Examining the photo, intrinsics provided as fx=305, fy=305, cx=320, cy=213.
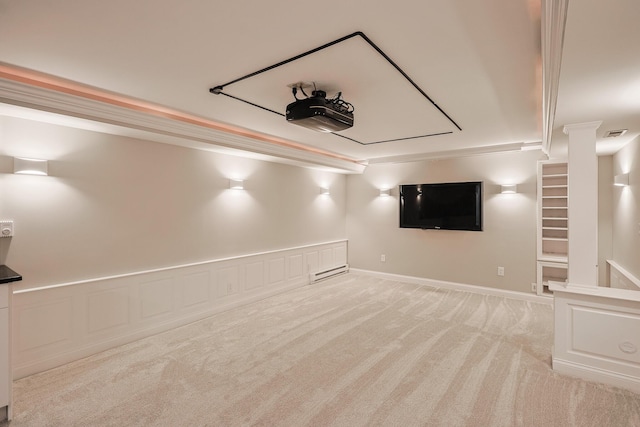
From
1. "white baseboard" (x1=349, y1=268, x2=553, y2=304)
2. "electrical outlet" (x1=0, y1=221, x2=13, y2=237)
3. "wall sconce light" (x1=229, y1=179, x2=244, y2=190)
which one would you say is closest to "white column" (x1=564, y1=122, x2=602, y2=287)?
"white baseboard" (x1=349, y1=268, x2=553, y2=304)

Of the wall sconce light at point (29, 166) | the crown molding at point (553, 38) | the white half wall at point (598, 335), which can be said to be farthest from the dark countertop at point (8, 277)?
the white half wall at point (598, 335)

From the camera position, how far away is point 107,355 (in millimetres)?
3148

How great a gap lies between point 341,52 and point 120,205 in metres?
2.91

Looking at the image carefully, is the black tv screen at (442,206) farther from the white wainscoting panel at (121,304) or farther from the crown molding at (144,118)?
the white wainscoting panel at (121,304)

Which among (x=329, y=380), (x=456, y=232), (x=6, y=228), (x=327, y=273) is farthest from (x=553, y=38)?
(x=327, y=273)

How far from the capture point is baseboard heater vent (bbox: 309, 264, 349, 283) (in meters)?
6.06

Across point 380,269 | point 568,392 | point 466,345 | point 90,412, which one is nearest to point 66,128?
point 90,412

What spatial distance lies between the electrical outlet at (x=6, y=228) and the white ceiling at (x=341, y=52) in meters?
1.34

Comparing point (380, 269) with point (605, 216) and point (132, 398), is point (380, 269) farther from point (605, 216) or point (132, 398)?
point (132, 398)

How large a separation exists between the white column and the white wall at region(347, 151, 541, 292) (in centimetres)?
226

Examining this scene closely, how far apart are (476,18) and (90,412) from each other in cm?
371

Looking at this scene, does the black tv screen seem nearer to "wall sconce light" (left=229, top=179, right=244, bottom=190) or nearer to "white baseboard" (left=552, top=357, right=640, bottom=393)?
"white baseboard" (left=552, top=357, right=640, bottom=393)

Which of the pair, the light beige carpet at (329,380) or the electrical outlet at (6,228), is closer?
the light beige carpet at (329,380)

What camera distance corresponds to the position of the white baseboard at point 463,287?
4914 mm
